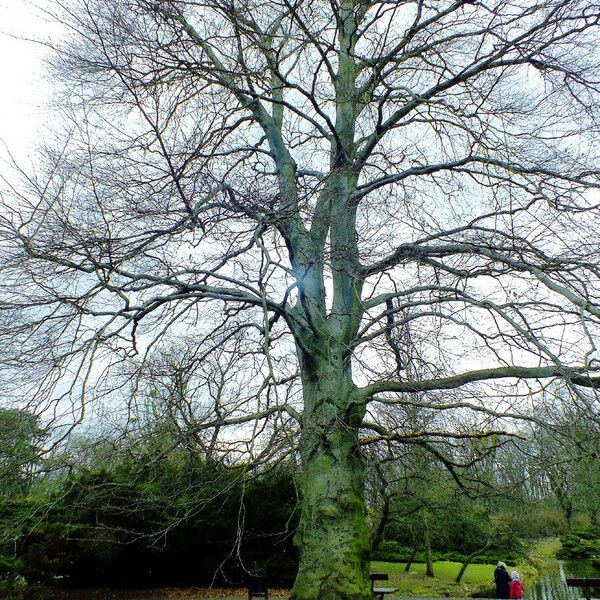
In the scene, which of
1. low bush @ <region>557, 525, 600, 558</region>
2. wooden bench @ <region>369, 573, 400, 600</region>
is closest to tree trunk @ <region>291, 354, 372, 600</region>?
wooden bench @ <region>369, 573, 400, 600</region>

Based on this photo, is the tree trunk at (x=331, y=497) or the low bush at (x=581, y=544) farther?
the low bush at (x=581, y=544)

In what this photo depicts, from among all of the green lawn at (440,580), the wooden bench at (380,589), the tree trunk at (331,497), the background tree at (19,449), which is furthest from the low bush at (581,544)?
the background tree at (19,449)

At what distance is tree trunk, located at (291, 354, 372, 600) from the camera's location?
6.33 meters

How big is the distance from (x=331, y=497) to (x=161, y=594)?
9451mm

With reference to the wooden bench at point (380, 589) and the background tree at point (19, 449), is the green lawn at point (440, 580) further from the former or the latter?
the background tree at point (19, 449)

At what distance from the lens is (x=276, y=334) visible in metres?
9.36

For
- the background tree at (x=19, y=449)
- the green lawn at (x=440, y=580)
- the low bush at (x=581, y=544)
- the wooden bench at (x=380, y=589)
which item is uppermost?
the background tree at (x=19, y=449)

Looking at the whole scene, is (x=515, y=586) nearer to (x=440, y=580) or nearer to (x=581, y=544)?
(x=440, y=580)

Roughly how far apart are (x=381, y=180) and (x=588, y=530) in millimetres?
25220

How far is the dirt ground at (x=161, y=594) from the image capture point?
1309cm

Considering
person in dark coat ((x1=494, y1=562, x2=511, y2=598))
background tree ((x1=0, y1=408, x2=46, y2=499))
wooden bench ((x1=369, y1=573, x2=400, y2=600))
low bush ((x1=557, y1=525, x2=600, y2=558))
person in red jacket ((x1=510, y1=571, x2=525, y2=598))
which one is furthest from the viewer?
low bush ((x1=557, y1=525, x2=600, y2=558))

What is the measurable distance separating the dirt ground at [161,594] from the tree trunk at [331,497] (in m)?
7.44

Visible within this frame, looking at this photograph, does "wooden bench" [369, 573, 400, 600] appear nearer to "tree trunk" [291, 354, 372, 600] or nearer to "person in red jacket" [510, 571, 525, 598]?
"person in red jacket" [510, 571, 525, 598]

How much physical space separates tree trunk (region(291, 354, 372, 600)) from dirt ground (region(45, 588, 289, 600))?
24.4 feet
